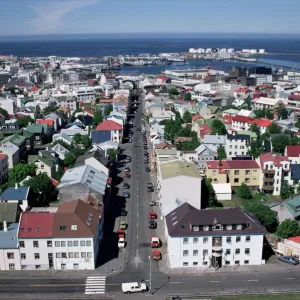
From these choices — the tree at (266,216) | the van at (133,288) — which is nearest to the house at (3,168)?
the van at (133,288)

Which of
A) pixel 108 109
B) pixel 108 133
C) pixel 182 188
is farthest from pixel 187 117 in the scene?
pixel 182 188

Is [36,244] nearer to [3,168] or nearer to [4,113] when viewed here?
[3,168]

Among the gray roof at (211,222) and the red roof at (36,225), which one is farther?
the gray roof at (211,222)

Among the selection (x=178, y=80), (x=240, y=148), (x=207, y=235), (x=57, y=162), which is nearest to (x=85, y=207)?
(x=207, y=235)

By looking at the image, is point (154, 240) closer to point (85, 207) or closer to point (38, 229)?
point (85, 207)

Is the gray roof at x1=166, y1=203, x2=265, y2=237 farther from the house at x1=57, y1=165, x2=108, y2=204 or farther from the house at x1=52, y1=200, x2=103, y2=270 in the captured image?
the house at x1=57, y1=165, x2=108, y2=204

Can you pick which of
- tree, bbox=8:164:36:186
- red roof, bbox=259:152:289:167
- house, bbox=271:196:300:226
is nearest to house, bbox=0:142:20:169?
tree, bbox=8:164:36:186

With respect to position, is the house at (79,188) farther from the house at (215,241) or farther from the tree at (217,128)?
the tree at (217,128)
